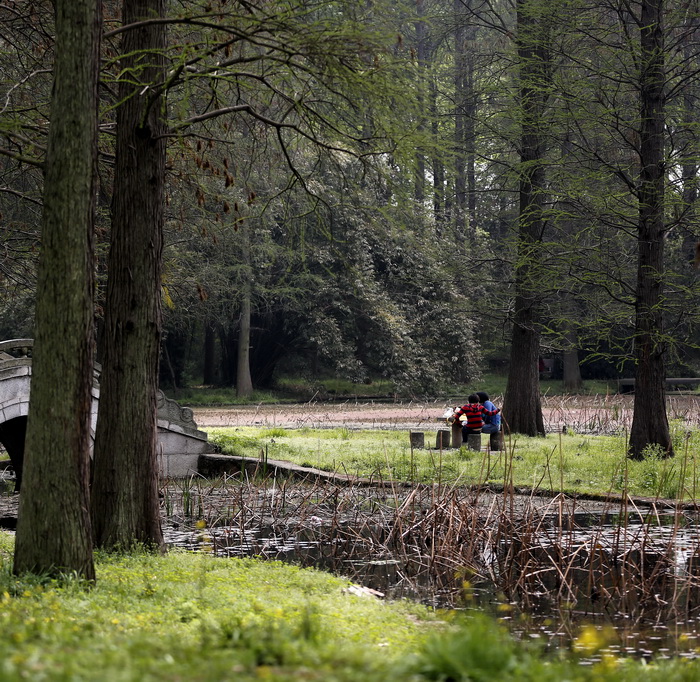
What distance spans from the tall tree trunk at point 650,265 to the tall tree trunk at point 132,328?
32.9 ft

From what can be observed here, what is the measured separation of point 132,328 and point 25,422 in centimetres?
920

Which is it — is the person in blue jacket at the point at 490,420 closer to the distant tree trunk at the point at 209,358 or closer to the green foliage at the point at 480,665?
the green foliage at the point at 480,665

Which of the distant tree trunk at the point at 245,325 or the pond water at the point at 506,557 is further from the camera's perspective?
the distant tree trunk at the point at 245,325

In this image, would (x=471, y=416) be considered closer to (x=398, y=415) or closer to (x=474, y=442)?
(x=474, y=442)

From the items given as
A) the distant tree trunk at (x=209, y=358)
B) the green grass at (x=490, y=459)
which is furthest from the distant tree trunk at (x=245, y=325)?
the green grass at (x=490, y=459)

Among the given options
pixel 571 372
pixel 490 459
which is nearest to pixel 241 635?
pixel 490 459

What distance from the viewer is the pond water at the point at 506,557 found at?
8016mm

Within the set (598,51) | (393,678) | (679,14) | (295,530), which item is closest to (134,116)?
(295,530)

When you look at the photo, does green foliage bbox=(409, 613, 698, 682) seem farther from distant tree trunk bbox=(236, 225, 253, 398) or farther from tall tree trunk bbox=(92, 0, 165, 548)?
distant tree trunk bbox=(236, 225, 253, 398)

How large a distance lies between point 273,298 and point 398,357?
5.28 meters

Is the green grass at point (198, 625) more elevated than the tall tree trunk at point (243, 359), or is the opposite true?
the tall tree trunk at point (243, 359)

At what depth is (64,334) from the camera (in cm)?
703

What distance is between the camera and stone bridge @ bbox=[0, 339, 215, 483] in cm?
1548

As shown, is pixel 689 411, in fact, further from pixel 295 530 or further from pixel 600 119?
pixel 295 530
